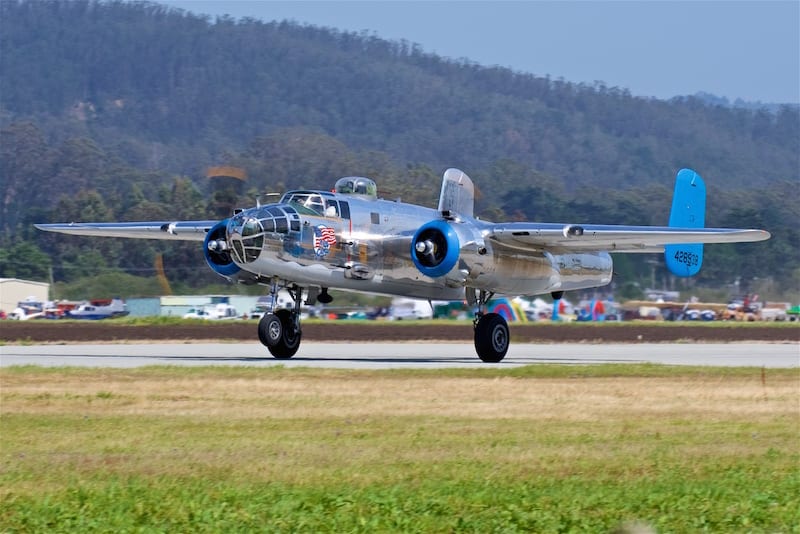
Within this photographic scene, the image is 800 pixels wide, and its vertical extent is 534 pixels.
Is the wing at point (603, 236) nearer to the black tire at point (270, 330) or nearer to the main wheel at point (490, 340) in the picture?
the main wheel at point (490, 340)

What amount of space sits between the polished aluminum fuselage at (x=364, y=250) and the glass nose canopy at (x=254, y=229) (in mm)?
21

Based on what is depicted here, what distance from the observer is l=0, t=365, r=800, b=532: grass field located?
9594mm

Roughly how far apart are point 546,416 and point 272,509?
727cm

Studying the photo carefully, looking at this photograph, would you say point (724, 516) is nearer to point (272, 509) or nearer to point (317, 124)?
point (272, 509)

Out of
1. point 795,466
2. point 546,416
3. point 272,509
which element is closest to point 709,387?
point 546,416

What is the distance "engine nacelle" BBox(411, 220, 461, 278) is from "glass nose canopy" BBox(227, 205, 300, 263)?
8.68ft

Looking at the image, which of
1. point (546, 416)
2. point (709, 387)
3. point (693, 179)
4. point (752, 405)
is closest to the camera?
point (546, 416)

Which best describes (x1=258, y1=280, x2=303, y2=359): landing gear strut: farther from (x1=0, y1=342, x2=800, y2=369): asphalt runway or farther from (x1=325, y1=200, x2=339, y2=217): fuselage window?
(x1=325, y1=200, x2=339, y2=217): fuselage window

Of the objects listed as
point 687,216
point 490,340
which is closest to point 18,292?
point 687,216

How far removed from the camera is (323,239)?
26781 millimetres

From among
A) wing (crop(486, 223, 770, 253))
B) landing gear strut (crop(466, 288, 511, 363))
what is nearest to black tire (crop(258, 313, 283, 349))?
landing gear strut (crop(466, 288, 511, 363))

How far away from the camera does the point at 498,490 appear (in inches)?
414

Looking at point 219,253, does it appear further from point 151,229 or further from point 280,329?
point 151,229

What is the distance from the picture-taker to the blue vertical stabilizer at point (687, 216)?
109 ft
